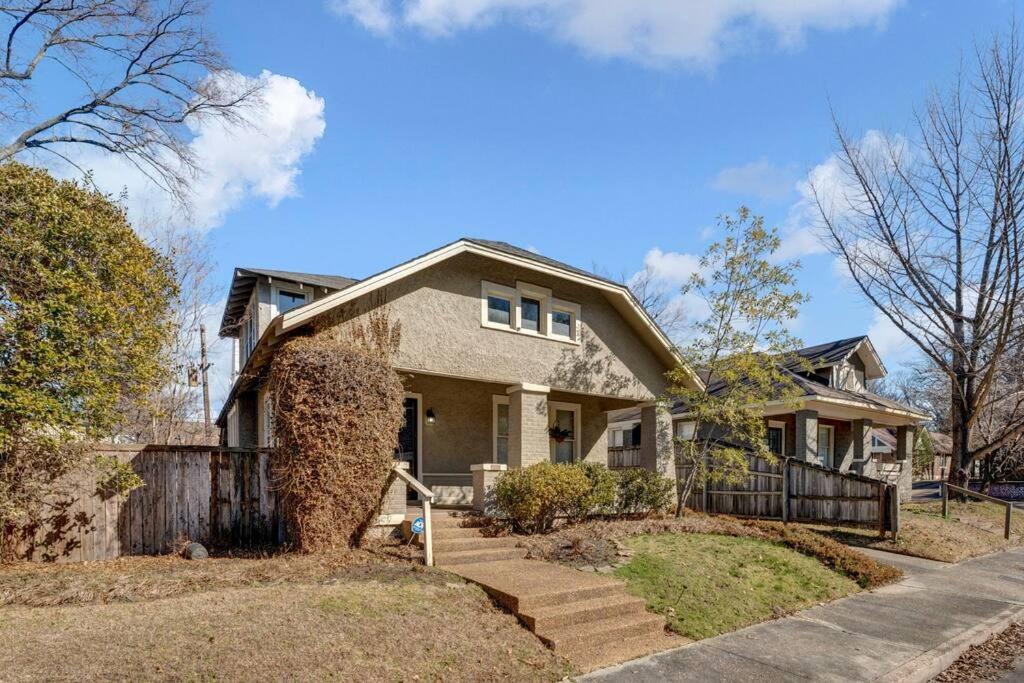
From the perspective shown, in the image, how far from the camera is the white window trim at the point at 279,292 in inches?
593

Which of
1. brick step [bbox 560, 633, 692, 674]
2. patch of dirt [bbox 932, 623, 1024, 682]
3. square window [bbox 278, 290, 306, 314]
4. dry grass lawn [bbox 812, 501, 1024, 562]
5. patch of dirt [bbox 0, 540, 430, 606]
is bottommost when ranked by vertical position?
dry grass lawn [bbox 812, 501, 1024, 562]

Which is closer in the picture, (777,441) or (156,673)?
(156,673)

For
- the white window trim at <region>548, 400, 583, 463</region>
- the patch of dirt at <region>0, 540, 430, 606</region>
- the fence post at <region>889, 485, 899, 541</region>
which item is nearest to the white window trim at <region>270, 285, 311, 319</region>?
the white window trim at <region>548, 400, 583, 463</region>

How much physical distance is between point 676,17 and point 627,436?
16.3 m

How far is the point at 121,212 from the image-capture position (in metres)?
9.10

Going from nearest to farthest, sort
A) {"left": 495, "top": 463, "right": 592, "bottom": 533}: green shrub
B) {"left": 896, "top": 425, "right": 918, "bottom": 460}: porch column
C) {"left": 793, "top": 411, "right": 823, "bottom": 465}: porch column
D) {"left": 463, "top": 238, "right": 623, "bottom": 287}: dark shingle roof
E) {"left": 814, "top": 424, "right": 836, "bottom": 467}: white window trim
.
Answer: {"left": 495, "top": 463, "right": 592, "bottom": 533}: green shrub, {"left": 463, "top": 238, "right": 623, "bottom": 287}: dark shingle roof, {"left": 793, "top": 411, "right": 823, "bottom": 465}: porch column, {"left": 814, "top": 424, "right": 836, "bottom": 467}: white window trim, {"left": 896, "top": 425, "right": 918, "bottom": 460}: porch column

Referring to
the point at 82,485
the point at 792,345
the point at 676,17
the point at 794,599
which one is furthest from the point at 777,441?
the point at 82,485

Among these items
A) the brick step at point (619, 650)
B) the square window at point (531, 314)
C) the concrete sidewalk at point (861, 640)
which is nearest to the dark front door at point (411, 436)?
the square window at point (531, 314)

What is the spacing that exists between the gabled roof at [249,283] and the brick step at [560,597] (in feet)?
31.5

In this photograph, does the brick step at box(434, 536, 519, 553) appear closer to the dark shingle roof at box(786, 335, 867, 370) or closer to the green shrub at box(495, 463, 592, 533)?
the green shrub at box(495, 463, 592, 533)

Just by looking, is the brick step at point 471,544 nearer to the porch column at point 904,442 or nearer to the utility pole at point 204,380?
the porch column at point 904,442

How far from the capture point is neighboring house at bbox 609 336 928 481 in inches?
720

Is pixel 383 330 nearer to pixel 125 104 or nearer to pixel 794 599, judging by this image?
pixel 794 599

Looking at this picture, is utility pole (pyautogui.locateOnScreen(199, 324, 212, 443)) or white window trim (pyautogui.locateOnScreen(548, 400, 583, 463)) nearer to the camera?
white window trim (pyautogui.locateOnScreen(548, 400, 583, 463))
